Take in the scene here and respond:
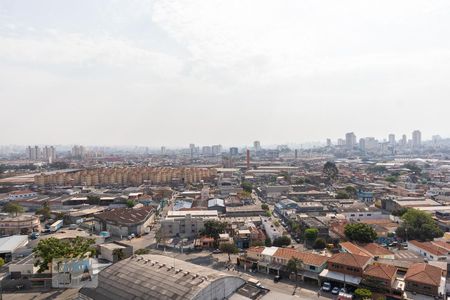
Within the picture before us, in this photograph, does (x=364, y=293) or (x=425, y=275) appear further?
(x=425, y=275)

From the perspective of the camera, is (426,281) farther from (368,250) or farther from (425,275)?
(368,250)

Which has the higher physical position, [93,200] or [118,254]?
[118,254]

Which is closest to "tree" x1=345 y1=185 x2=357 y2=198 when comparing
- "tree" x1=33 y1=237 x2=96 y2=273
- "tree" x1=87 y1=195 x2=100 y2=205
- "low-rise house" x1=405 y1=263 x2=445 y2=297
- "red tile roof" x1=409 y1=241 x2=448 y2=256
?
"red tile roof" x1=409 y1=241 x2=448 y2=256

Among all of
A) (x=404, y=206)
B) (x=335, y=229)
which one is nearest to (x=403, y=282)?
(x=335, y=229)

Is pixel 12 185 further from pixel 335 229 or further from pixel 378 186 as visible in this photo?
pixel 378 186

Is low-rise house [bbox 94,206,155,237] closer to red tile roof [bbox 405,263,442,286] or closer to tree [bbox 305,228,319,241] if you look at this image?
tree [bbox 305,228,319,241]

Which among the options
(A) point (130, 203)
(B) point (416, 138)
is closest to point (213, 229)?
(A) point (130, 203)
